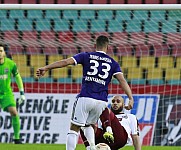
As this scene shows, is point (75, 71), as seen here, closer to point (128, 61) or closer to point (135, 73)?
point (128, 61)

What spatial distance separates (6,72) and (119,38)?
301 cm

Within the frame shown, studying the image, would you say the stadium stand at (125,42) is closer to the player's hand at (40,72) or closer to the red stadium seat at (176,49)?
the red stadium seat at (176,49)

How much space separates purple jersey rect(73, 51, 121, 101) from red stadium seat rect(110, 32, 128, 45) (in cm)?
615

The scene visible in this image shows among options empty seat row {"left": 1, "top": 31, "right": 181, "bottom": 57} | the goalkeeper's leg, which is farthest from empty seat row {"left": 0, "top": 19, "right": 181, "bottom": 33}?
the goalkeeper's leg

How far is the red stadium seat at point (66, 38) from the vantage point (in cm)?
1381

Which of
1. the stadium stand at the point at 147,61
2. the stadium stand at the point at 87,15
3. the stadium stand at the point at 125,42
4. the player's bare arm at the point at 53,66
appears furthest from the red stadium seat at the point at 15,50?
the player's bare arm at the point at 53,66

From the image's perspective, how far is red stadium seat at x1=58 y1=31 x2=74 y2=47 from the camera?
544 inches

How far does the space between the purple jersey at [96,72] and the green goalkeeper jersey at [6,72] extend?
13.7 feet

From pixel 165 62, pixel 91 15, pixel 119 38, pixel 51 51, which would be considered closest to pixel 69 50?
pixel 51 51

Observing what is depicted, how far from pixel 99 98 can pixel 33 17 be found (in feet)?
24.5

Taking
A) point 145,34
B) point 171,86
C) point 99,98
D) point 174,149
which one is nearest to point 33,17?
point 145,34

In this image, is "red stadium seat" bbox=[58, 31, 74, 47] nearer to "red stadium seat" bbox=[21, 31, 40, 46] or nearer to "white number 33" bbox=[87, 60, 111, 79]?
"red stadium seat" bbox=[21, 31, 40, 46]

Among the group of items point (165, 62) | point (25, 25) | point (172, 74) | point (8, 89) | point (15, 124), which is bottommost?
point (15, 124)

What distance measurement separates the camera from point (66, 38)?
14016 millimetres
